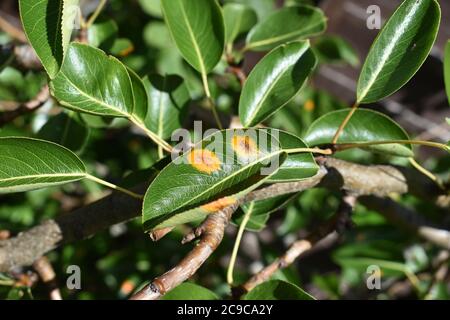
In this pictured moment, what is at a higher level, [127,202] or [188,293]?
[127,202]

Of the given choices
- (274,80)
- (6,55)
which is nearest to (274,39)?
(274,80)

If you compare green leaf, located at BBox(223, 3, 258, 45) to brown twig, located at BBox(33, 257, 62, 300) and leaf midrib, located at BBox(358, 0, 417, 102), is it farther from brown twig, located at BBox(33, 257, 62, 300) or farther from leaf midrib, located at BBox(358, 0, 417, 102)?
brown twig, located at BBox(33, 257, 62, 300)

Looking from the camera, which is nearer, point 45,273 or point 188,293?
point 188,293

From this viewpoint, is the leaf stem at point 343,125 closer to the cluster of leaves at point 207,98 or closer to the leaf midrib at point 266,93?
the cluster of leaves at point 207,98

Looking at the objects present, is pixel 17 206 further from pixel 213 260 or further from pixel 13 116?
pixel 13 116

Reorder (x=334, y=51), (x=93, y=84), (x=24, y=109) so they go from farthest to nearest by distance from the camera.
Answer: (x=334, y=51) < (x=24, y=109) < (x=93, y=84)

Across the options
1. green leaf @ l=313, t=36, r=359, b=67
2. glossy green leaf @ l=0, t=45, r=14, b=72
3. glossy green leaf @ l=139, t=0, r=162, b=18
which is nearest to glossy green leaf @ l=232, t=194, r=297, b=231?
glossy green leaf @ l=0, t=45, r=14, b=72

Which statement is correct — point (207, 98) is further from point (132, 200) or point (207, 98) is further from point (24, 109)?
point (24, 109)
